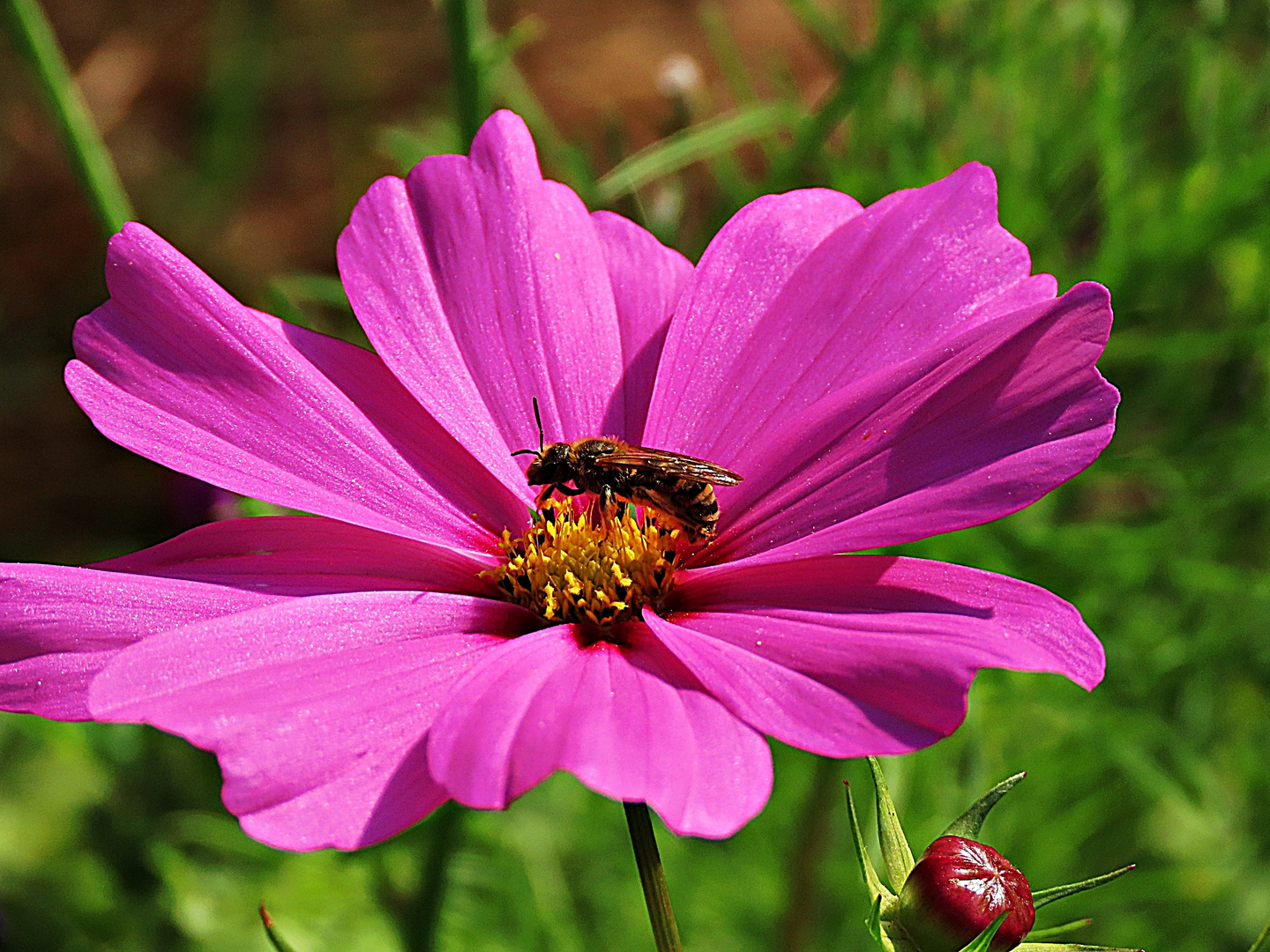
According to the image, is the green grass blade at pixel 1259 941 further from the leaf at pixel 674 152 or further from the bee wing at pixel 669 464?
the leaf at pixel 674 152

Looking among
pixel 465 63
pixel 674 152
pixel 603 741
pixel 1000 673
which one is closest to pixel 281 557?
pixel 603 741

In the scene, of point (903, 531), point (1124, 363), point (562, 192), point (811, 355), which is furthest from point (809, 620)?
point (1124, 363)

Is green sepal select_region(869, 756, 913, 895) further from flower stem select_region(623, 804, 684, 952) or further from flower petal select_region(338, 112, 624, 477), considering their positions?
flower petal select_region(338, 112, 624, 477)

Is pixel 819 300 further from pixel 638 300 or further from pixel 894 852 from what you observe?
pixel 894 852

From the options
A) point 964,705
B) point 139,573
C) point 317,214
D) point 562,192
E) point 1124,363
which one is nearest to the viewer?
point 964,705

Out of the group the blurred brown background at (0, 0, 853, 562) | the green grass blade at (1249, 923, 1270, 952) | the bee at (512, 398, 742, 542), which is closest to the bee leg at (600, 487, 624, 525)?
the bee at (512, 398, 742, 542)

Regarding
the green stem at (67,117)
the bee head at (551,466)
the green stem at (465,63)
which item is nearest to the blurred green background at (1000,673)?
the green stem at (465,63)

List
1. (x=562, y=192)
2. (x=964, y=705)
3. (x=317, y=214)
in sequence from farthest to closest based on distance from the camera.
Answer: (x=317, y=214), (x=562, y=192), (x=964, y=705)

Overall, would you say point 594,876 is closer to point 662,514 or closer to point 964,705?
point 662,514
